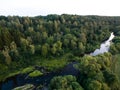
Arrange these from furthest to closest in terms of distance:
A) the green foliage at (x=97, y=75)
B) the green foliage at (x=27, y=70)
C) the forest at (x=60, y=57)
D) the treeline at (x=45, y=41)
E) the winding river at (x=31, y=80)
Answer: the treeline at (x=45, y=41) → the green foliage at (x=27, y=70) → the winding river at (x=31, y=80) → the forest at (x=60, y=57) → the green foliage at (x=97, y=75)

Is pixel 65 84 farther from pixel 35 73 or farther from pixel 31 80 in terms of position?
pixel 35 73

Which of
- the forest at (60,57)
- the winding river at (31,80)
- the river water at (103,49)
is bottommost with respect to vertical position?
the winding river at (31,80)

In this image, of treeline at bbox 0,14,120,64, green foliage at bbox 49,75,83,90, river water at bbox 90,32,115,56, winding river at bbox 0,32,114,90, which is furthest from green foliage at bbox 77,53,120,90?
river water at bbox 90,32,115,56

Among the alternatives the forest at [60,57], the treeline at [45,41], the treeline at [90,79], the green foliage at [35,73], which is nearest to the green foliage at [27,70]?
the forest at [60,57]

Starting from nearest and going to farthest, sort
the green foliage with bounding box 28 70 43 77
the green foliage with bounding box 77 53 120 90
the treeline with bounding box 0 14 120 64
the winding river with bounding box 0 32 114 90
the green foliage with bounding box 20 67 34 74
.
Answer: the green foliage with bounding box 77 53 120 90 → the winding river with bounding box 0 32 114 90 → the green foliage with bounding box 28 70 43 77 → the green foliage with bounding box 20 67 34 74 → the treeline with bounding box 0 14 120 64

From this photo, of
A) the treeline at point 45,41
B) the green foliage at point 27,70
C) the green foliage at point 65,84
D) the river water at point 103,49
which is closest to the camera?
the green foliage at point 65,84

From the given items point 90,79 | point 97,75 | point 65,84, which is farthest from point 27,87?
point 97,75

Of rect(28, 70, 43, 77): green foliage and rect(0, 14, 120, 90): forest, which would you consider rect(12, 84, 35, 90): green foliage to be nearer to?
rect(0, 14, 120, 90): forest

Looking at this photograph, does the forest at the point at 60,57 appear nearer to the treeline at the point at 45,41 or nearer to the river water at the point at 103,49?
the treeline at the point at 45,41

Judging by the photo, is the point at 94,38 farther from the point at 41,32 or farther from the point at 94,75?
the point at 94,75

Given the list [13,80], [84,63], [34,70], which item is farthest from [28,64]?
[84,63]

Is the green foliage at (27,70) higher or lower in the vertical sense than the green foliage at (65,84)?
lower
